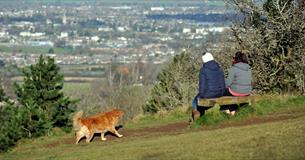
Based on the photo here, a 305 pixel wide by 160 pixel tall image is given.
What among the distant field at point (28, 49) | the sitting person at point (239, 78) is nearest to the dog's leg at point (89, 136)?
the sitting person at point (239, 78)

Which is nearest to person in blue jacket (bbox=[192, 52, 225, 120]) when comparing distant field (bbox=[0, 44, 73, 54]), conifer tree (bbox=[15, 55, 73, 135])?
conifer tree (bbox=[15, 55, 73, 135])

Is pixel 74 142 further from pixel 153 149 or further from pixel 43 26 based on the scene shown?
pixel 43 26

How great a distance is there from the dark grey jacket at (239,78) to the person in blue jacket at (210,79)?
1.00 ft

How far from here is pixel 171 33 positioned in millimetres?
166125

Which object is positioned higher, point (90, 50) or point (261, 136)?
point (261, 136)

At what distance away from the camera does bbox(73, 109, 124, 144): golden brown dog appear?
14680mm

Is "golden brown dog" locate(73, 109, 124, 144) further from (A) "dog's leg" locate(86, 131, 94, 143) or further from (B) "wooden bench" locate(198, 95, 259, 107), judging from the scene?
(B) "wooden bench" locate(198, 95, 259, 107)

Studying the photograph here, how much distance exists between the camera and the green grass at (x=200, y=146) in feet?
35.1

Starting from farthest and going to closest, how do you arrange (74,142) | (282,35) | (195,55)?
1. (195,55)
2. (282,35)
3. (74,142)

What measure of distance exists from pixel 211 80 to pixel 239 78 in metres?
0.75

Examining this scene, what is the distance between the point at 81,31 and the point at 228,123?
6661 inches

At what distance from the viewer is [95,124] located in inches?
581

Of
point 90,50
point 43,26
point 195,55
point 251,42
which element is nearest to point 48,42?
point 90,50

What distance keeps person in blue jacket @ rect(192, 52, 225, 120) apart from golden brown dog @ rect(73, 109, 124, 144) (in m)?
2.03
